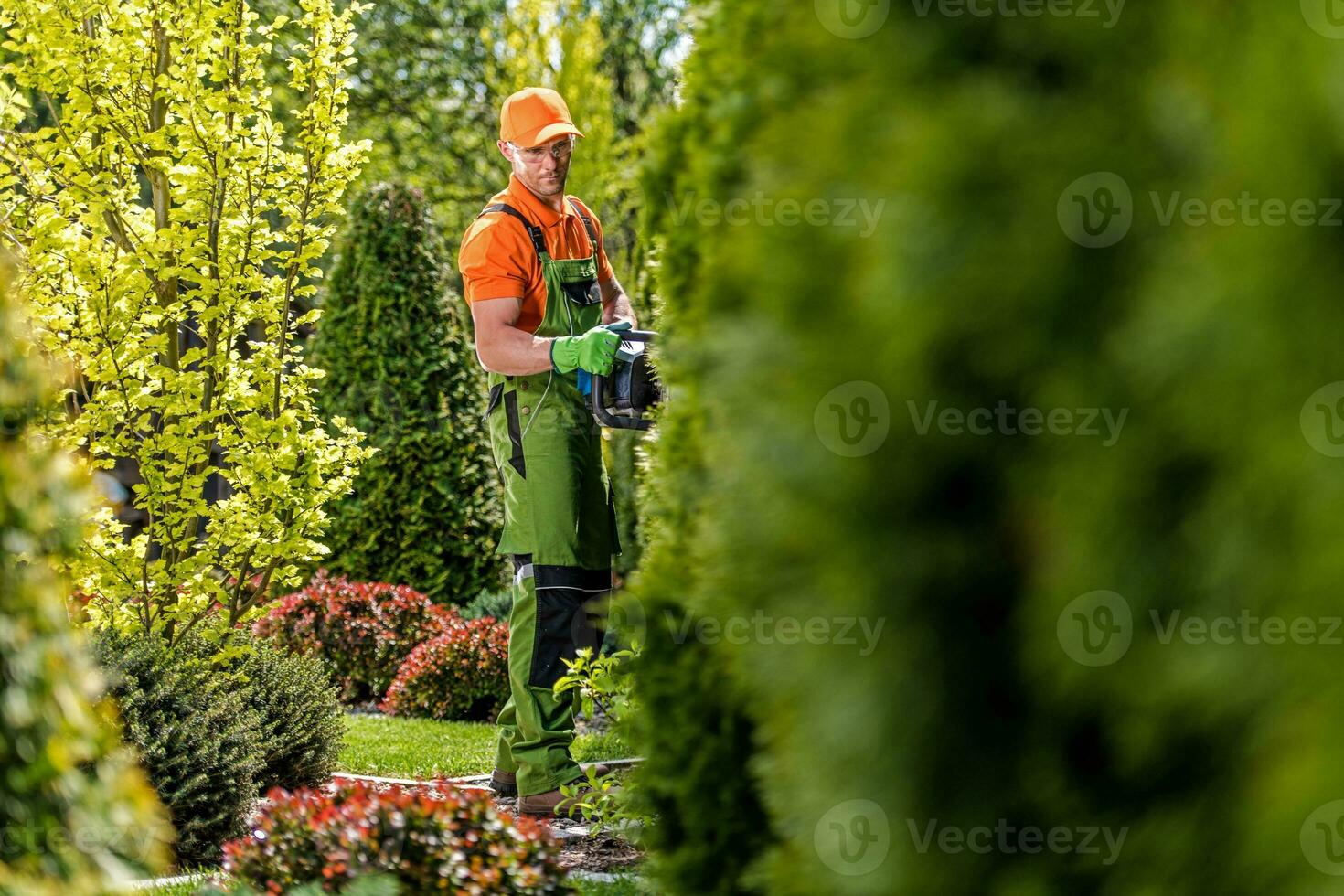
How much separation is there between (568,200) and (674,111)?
2.75 metres

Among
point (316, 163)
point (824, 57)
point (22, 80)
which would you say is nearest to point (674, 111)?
point (824, 57)

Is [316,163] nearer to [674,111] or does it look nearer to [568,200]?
[568,200]

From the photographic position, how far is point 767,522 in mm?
1814

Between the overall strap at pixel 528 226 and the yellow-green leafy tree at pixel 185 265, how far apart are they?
2.70 feet

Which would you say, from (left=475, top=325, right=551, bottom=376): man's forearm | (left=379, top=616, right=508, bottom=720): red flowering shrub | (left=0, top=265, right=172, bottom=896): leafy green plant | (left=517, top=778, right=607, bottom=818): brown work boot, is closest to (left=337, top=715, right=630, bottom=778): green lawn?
(left=379, top=616, right=508, bottom=720): red flowering shrub

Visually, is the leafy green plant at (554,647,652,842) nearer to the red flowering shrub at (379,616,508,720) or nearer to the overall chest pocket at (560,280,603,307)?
the overall chest pocket at (560,280,603,307)

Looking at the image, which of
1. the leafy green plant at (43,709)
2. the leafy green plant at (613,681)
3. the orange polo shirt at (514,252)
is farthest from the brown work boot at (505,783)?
the leafy green plant at (43,709)

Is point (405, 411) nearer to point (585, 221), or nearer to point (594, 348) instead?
point (585, 221)

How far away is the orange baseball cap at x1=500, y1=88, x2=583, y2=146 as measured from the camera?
5219 millimetres

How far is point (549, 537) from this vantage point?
5059mm

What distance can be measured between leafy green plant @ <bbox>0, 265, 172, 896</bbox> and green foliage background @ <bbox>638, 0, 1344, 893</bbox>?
102cm

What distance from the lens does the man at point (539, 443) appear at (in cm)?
505

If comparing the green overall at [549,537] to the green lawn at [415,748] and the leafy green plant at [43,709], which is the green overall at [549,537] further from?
the leafy green plant at [43,709]

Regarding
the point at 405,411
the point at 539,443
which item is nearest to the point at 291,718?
the point at 539,443
